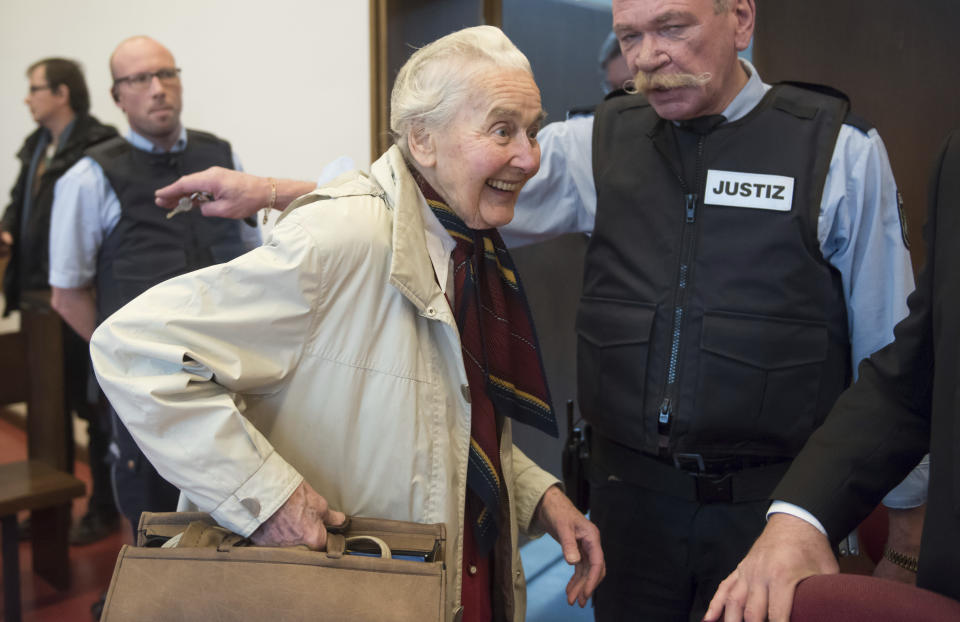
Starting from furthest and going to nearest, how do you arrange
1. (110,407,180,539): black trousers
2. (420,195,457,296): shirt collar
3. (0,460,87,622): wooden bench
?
(0,460,87,622): wooden bench, (110,407,180,539): black trousers, (420,195,457,296): shirt collar

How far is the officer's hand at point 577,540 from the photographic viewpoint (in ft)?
4.91

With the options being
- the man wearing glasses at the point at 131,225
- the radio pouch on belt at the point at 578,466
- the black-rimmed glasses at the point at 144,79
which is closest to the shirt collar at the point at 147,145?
the man wearing glasses at the point at 131,225

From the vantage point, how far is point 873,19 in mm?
2264

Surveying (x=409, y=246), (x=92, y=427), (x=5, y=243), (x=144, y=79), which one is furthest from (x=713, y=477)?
(x=5, y=243)

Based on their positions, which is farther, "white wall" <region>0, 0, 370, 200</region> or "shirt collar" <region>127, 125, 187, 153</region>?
"shirt collar" <region>127, 125, 187, 153</region>

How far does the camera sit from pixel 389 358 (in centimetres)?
130

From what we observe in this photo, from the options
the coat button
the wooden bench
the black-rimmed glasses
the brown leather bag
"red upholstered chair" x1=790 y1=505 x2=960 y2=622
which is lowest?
the wooden bench

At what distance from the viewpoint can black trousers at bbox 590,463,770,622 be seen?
1.70 m

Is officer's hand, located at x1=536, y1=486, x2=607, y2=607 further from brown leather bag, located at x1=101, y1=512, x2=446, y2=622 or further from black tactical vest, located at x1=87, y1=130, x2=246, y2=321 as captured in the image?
black tactical vest, located at x1=87, y1=130, x2=246, y2=321

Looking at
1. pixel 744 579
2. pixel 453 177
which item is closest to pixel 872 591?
pixel 744 579

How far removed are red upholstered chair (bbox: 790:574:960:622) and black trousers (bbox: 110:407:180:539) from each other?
238cm

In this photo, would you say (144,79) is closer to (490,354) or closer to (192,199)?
(192,199)

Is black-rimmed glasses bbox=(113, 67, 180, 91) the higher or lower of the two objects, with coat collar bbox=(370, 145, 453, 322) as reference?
higher

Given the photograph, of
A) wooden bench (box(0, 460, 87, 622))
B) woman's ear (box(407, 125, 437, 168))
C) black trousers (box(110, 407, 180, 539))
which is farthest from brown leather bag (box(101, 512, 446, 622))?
wooden bench (box(0, 460, 87, 622))
